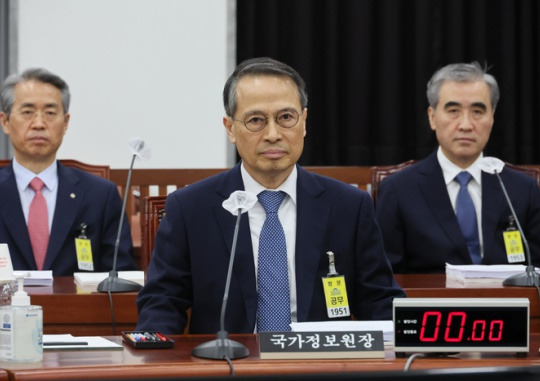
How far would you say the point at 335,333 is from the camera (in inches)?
75.5

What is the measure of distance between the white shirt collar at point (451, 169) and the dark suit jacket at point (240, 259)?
1.47 m

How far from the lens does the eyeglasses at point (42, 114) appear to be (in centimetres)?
423

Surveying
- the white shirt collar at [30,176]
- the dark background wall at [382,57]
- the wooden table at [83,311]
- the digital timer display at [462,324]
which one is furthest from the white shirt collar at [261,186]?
the dark background wall at [382,57]

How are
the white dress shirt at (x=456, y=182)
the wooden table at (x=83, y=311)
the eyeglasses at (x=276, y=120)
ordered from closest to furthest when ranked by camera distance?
the eyeglasses at (x=276, y=120) < the wooden table at (x=83, y=311) < the white dress shirt at (x=456, y=182)

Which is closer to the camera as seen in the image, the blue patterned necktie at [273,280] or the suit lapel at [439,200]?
the blue patterned necktie at [273,280]

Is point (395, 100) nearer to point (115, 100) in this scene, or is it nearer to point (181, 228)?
point (115, 100)

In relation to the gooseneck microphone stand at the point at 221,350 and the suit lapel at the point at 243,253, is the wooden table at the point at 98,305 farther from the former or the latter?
the gooseneck microphone stand at the point at 221,350

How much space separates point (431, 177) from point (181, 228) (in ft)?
5.55

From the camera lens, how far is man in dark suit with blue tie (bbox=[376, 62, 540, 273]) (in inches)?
153

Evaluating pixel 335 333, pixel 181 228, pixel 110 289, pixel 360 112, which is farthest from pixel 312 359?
pixel 360 112

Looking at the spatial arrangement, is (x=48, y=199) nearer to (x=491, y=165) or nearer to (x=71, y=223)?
(x=71, y=223)

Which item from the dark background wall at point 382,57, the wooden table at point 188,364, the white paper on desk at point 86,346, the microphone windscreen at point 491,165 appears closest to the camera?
the wooden table at point 188,364

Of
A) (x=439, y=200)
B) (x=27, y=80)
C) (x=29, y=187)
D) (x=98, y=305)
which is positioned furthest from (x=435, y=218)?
(x=27, y=80)

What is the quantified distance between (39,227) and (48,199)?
0.47ft
